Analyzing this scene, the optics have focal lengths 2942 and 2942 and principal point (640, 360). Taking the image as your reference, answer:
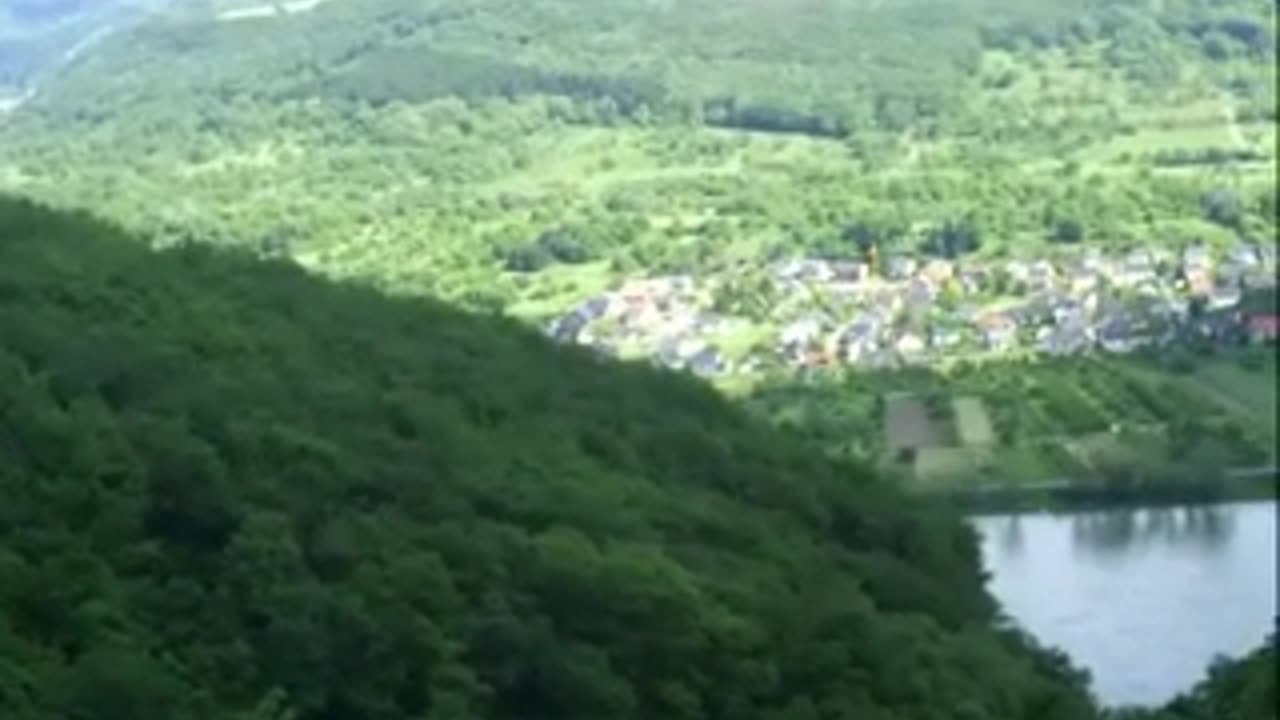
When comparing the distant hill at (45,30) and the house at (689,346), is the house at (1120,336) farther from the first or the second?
the distant hill at (45,30)

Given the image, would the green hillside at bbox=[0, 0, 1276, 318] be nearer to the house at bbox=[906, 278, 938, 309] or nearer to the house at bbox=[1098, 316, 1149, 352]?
the house at bbox=[906, 278, 938, 309]

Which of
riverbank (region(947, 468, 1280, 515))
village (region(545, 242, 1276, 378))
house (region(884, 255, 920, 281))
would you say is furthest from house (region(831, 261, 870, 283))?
riverbank (region(947, 468, 1280, 515))

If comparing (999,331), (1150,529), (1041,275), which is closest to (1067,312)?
(999,331)

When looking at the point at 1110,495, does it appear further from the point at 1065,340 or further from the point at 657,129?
the point at 657,129

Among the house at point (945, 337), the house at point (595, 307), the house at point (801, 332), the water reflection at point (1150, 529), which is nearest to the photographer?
the water reflection at point (1150, 529)

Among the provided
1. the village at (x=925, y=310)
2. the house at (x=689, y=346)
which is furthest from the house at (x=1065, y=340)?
the house at (x=689, y=346)

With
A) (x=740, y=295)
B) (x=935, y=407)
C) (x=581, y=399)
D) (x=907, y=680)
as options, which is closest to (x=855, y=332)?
(x=740, y=295)

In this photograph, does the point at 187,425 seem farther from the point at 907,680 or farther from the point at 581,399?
the point at 581,399
